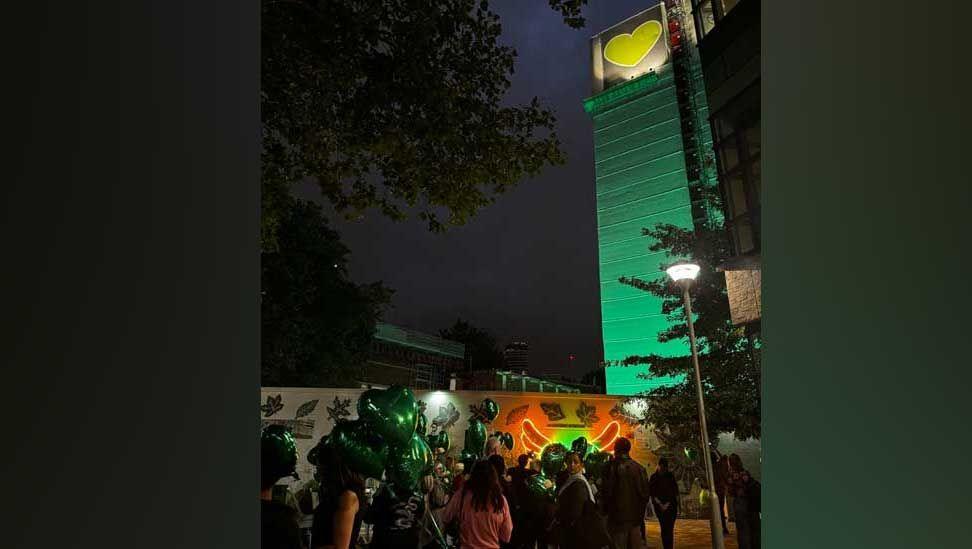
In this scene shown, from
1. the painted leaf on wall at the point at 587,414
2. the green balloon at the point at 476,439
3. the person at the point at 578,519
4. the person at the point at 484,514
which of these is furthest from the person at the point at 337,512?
the painted leaf on wall at the point at 587,414

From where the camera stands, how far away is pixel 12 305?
0.96m

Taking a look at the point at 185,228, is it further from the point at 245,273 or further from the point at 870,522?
the point at 870,522

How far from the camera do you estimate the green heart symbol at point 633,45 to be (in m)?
39.8

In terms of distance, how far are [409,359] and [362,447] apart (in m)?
34.7

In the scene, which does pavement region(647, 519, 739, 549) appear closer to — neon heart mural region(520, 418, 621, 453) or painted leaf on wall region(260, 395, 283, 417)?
neon heart mural region(520, 418, 621, 453)

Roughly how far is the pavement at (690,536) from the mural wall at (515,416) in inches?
54.6

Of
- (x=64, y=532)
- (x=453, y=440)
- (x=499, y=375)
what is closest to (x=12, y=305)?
(x=64, y=532)

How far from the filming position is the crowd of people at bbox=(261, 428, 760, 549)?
3.69 meters

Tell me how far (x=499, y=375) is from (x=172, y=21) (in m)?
35.7

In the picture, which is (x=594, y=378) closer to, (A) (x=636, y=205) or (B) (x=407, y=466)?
(A) (x=636, y=205)

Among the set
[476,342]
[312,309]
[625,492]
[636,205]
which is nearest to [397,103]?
[625,492]

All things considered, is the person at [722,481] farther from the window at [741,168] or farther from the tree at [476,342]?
the tree at [476,342]

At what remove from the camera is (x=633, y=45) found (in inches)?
1603

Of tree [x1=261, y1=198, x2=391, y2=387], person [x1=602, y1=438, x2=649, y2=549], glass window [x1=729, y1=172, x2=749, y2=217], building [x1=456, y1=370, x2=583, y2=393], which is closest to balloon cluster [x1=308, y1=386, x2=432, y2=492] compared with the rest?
person [x1=602, y1=438, x2=649, y2=549]
